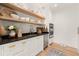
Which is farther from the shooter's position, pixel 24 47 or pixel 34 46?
pixel 34 46

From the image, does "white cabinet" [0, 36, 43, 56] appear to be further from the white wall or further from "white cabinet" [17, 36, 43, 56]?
the white wall

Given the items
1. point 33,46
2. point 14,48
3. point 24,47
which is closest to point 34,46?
point 33,46

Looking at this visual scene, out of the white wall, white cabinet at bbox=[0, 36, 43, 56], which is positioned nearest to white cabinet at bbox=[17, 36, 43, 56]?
white cabinet at bbox=[0, 36, 43, 56]

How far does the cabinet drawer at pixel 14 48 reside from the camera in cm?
135

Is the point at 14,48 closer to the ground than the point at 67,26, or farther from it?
closer to the ground

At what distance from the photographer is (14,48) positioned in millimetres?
1447

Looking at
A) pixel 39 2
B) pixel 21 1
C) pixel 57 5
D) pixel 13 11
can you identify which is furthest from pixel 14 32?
pixel 57 5

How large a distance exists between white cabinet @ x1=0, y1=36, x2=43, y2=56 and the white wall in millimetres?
359

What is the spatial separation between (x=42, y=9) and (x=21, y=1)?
37 cm

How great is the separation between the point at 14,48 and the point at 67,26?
92 centimetres

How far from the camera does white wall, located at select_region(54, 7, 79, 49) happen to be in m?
1.54

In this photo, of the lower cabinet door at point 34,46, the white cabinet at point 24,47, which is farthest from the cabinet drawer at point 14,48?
the lower cabinet door at point 34,46

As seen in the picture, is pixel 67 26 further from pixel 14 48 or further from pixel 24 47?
pixel 14 48

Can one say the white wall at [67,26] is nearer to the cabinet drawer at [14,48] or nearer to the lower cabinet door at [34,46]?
the lower cabinet door at [34,46]
